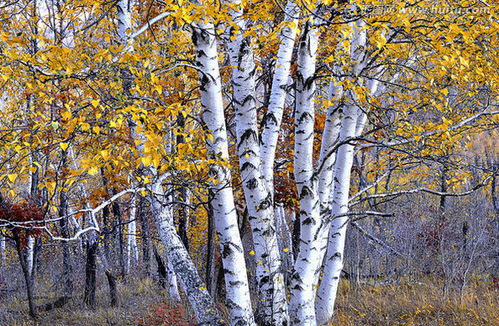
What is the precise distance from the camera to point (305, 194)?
13.2ft

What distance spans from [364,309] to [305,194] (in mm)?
3639

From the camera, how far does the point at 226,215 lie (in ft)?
12.0

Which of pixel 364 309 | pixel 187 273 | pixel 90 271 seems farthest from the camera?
pixel 90 271

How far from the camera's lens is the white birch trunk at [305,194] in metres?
3.96

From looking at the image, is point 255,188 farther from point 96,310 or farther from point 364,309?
point 96,310

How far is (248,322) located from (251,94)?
85.0 inches

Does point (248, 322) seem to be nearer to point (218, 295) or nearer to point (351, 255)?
point (218, 295)

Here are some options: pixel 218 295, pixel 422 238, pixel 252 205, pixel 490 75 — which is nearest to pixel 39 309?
pixel 218 295

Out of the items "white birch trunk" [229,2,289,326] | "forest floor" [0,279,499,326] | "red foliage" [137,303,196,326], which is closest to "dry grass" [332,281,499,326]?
"forest floor" [0,279,499,326]

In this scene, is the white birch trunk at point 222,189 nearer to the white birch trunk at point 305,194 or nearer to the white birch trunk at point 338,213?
the white birch trunk at point 305,194

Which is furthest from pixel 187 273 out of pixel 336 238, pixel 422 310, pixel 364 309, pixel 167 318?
pixel 422 310

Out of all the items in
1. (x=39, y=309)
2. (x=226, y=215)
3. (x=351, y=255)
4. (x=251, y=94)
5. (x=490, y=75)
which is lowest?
(x=39, y=309)

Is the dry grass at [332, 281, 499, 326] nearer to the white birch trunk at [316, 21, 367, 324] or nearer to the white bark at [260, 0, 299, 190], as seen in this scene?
the white birch trunk at [316, 21, 367, 324]

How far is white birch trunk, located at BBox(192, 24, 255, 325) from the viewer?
3.54 m
